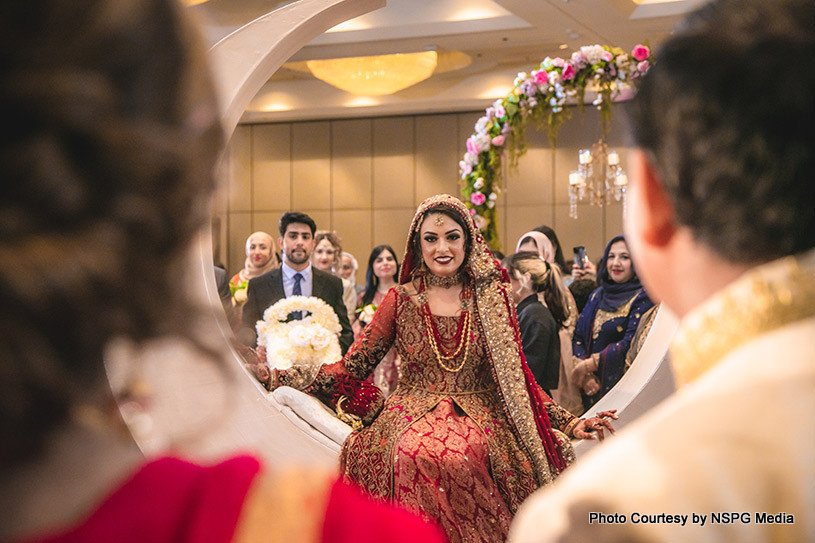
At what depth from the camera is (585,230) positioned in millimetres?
10219

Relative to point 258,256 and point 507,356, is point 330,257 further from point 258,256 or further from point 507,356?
point 507,356

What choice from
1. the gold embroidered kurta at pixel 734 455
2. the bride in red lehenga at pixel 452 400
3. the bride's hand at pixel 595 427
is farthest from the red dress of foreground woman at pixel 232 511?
the bride's hand at pixel 595 427

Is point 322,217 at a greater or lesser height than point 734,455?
greater

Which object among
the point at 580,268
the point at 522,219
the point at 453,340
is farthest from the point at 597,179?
the point at 453,340

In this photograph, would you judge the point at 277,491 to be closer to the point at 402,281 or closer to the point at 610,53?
the point at 402,281

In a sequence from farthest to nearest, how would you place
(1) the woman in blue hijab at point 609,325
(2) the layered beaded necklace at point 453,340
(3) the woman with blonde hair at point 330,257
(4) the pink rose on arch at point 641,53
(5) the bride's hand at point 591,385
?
(3) the woman with blonde hair at point 330,257
(4) the pink rose on arch at point 641,53
(5) the bride's hand at point 591,385
(1) the woman in blue hijab at point 609,325
(2) the layered beaded necklace at point 453,340

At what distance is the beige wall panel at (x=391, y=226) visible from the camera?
35.7 feet

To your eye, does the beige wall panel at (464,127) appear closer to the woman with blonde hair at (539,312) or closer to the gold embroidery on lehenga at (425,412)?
the woman with blonde hair at (539,312)

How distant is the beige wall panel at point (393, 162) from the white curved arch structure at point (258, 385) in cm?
747

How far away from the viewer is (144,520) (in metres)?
0.51

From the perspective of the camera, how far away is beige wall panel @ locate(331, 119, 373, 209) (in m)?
10.9

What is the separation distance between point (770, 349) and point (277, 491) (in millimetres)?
400

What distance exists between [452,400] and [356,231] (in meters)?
8.21

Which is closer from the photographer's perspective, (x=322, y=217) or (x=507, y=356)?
(x=507, y=356)
